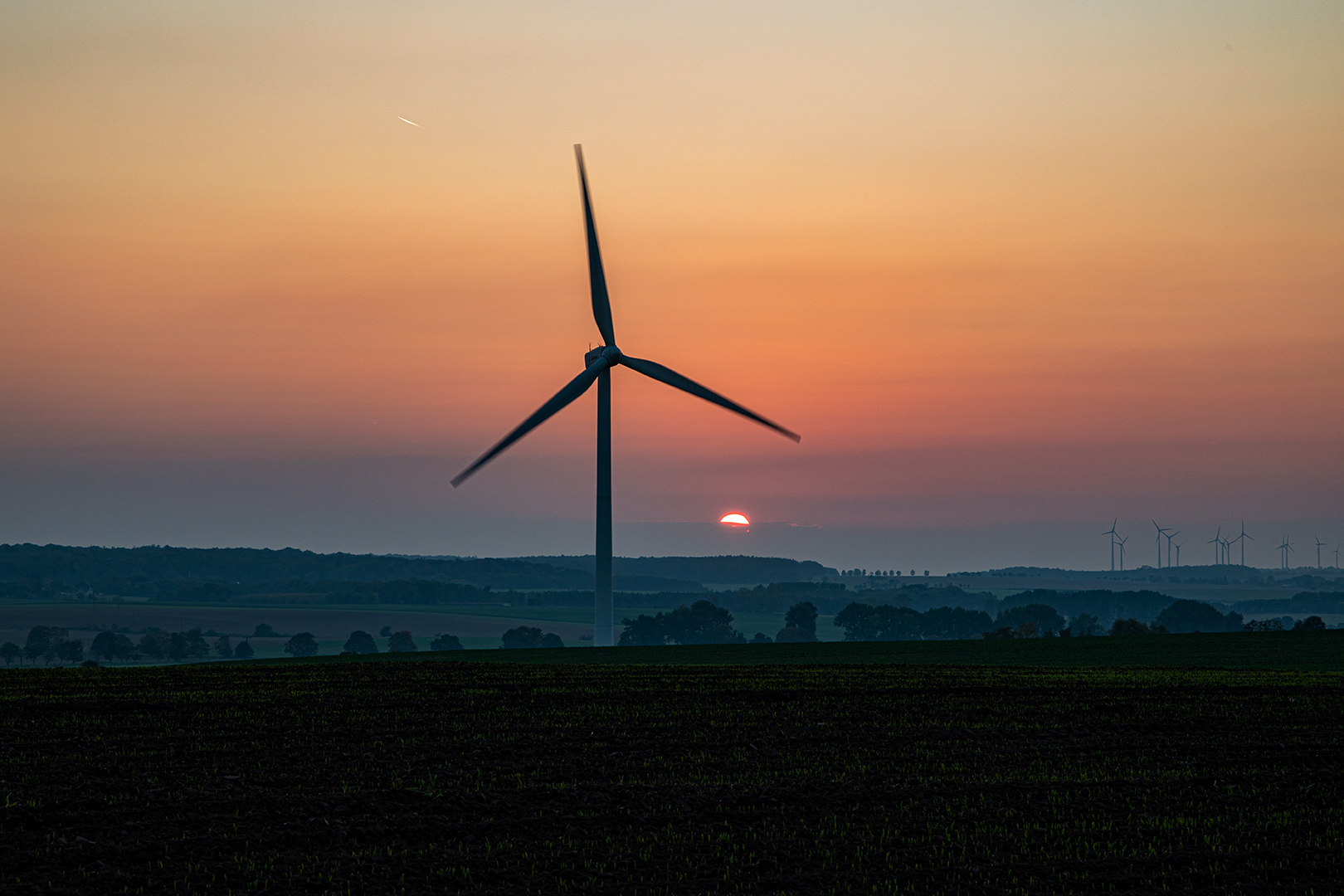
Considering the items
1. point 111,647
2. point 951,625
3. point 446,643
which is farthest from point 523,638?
point 951,625

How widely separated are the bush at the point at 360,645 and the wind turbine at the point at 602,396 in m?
95.4

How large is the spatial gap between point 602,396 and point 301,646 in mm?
103001

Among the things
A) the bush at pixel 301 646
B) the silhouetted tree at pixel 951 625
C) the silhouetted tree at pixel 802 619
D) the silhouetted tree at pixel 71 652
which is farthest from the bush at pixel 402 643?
the silhouetted tree at pixel 951 625

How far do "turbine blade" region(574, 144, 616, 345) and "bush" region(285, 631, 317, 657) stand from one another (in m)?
96.2

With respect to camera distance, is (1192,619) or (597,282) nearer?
(597,282)

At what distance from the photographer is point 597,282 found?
219ft

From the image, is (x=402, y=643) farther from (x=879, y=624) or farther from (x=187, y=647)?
(x=879, y=624)

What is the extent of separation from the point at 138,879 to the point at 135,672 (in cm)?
3339

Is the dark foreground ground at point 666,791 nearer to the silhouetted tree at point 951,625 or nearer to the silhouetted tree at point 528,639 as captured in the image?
the silhouetted tree at point 528,639

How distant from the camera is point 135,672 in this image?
4825 cm

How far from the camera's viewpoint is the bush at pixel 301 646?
152 metres

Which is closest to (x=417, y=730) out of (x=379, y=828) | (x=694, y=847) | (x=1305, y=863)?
(x=379, y=828)

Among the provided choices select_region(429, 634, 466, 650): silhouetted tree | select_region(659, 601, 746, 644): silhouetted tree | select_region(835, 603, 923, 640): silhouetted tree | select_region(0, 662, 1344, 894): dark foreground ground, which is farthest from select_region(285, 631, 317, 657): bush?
select_region(0, 662, 1344, 894): dark foreground ground

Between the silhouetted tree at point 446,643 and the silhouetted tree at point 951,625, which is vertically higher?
the silhouetted tree at point 951,625
